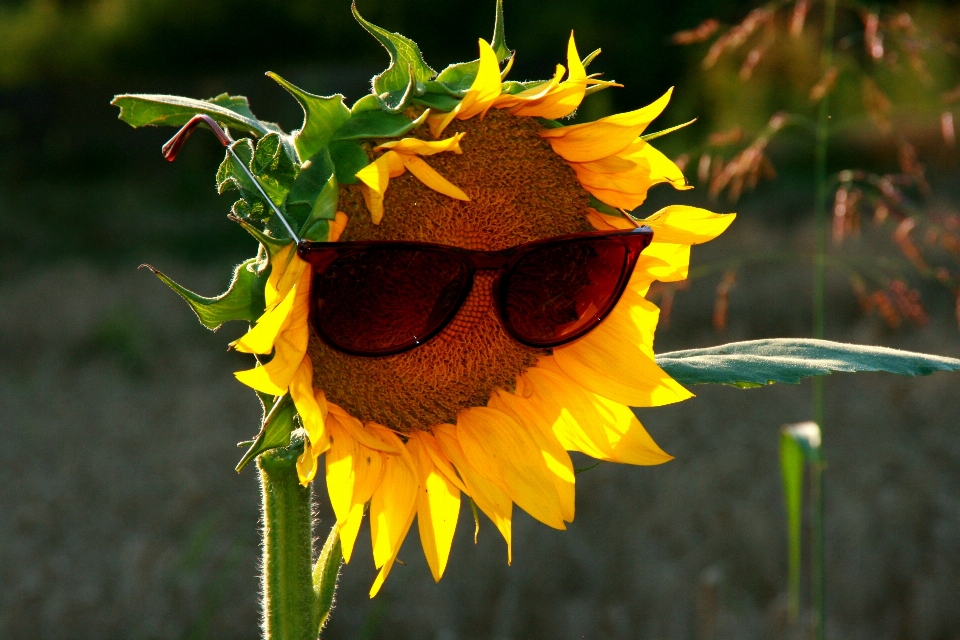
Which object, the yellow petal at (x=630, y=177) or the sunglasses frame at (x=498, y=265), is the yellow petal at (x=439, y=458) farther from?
the yellow petal at (x=630, y=177)

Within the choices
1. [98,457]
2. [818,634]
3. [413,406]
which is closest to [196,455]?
[98,457]

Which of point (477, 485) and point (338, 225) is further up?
point (338, 225)

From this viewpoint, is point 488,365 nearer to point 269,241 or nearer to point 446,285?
point 446,285

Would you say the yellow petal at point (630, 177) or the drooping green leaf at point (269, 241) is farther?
the yellow petal at point (630, 177)

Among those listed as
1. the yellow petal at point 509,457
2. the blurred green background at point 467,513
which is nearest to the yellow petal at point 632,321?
the yellow petal at point 509,457

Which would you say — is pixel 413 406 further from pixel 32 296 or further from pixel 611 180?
pixel 32 296

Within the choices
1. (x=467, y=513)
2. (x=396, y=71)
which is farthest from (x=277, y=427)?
(x=467, y=513)
